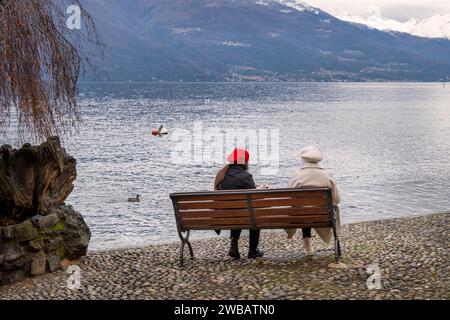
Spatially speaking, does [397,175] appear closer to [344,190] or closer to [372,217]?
[344,190]

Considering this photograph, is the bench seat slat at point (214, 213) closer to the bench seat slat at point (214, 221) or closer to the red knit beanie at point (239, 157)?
the bench seat slat at point (214, 221)

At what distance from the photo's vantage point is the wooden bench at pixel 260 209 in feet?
36.8

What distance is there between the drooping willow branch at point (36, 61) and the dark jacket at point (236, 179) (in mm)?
3426

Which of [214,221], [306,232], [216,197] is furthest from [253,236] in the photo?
[216,197]

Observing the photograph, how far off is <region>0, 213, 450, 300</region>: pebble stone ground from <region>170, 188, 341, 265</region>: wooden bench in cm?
80

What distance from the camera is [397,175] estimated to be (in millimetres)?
44219

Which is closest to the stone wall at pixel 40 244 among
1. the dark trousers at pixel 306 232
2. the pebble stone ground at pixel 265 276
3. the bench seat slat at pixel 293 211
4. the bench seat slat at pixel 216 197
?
the pebble stone ground at pixel 265 276

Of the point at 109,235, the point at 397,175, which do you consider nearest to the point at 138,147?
the point at 397,175

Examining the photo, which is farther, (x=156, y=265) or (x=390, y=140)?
(x=390, y=140)

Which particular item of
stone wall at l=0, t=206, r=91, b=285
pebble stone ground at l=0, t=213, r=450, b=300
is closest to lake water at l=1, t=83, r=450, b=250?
stone wall at l=0, t=206, r=91, b=285

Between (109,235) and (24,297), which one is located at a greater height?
(24,297)

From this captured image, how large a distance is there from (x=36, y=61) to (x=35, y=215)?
10.4 feet

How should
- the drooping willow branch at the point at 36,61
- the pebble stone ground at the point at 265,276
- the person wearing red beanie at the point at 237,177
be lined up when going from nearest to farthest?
the pebble stone ground at the point at 265,276
the drooping willow branch at the point at 36,61
the person wearing red beanie at the point at 237,177
